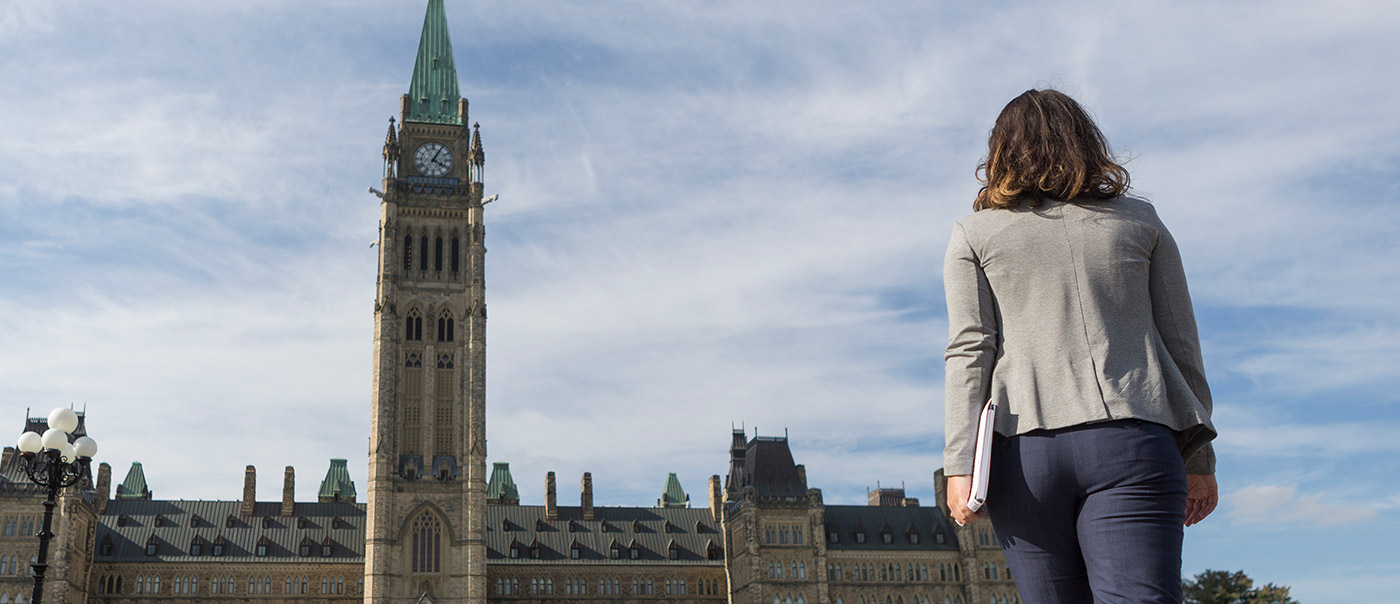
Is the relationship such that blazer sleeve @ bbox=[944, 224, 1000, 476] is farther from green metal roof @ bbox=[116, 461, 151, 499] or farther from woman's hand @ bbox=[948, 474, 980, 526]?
green metal roof @ bbox=[116, 461, 151, 499]

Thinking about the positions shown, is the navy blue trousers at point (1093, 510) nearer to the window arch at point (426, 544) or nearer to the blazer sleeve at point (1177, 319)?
the blazer sleeve at point (1177, 319)

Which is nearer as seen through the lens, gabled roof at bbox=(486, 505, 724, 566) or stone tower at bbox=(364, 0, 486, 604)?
stone tower at bbox=(364, 0, 486, 604)

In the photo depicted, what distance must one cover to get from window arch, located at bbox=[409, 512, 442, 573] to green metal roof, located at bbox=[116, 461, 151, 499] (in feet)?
96.5

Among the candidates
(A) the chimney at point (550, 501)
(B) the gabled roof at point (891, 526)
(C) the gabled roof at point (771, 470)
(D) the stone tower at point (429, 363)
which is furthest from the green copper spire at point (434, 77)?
(B) the gabled roof at point (891, 526)

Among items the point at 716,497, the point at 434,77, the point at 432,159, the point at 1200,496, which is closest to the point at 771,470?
the point at 716,497

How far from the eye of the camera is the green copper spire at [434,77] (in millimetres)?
82438

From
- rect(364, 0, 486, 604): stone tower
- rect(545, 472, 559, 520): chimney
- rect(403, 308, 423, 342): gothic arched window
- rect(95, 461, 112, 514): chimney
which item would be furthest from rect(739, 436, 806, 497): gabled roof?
rect(95, 461, 112, 514): chimney

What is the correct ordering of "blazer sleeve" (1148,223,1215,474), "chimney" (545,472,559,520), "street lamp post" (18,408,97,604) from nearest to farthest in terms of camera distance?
"blazer sleeve" (1148,223,1215,474), "street lamp post" (18,408,97,604), "chimney" (545,472,559,520)

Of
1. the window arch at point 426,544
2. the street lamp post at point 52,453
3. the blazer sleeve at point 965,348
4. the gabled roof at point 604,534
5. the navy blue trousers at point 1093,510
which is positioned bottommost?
the navy blue trousers at point 1093,510

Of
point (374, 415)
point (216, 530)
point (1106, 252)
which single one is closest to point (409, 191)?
point (374, 415)

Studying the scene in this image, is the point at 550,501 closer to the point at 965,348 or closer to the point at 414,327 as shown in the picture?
the point at 414,327

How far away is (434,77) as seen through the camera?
84.9 m

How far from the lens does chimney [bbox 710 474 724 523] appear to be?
88.4 m

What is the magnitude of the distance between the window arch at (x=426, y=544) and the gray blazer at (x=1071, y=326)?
6905 cm
